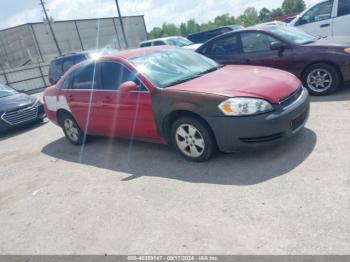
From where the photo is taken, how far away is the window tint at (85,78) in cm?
553

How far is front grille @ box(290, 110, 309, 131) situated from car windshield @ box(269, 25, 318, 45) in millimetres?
2732

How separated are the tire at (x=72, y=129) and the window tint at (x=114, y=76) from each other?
1.40 m

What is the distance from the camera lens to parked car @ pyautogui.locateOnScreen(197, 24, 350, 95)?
237 inches

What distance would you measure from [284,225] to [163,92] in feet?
7.69

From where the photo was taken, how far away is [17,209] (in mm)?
4258

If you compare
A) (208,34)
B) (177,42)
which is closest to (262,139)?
(177,42)

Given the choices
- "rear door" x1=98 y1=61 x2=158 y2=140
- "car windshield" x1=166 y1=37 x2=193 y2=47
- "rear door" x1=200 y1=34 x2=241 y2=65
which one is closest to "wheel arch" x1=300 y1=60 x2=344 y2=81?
"rear door" x1=200 y1=34 x2=241 y2=65

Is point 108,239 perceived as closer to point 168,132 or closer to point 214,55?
point 168,132

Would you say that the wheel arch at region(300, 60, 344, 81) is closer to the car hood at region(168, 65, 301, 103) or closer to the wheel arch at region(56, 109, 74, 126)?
the car hood at region(168, 65, 301, 103)

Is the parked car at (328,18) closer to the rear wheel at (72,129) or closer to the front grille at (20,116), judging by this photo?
the rear wheel at (72,129)

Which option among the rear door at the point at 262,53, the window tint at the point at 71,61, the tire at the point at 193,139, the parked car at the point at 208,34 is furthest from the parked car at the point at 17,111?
the parked car at the point at 208,34

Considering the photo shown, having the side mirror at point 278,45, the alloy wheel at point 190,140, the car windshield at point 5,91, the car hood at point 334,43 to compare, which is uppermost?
the side mirror at point 278,45

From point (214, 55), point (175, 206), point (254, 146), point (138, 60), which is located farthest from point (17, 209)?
point (214, 55)

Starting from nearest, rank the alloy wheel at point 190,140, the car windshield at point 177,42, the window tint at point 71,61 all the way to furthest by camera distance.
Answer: the alloy wheel at point 190,140 → the window tint at point 71,61 → the car windshield at point 177,42
